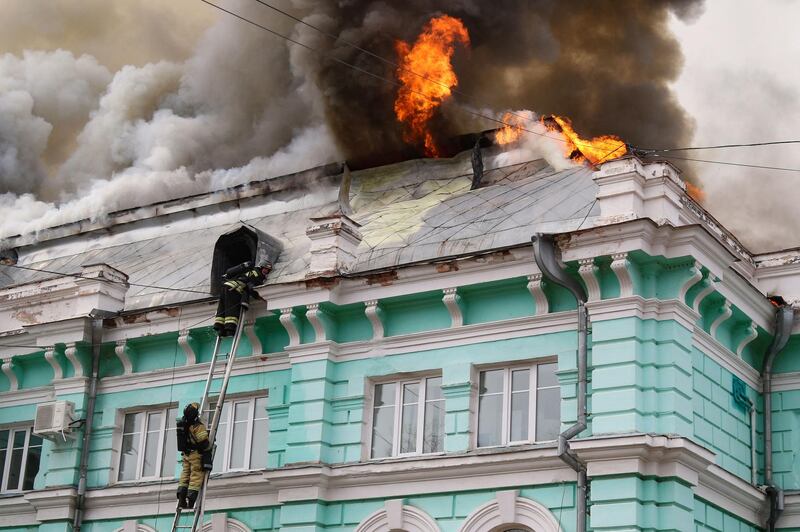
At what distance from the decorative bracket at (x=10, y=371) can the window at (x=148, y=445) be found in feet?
8.70

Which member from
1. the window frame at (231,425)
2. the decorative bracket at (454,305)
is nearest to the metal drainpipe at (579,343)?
the decorative bracket at (454,305)

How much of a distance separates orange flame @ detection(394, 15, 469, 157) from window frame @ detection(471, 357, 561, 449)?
22.6ft

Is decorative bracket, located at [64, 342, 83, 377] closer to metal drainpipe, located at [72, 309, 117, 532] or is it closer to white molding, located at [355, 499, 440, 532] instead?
metal drainpipe, located at [72, 309, 117, 532]

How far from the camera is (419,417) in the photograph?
2141cm

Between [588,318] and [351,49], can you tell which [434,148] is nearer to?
[351,49]

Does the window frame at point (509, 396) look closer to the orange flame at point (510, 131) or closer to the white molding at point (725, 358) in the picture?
the white molding at point (725, 358)

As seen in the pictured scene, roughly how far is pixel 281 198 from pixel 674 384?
35.1 feet

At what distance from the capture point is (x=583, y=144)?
2425 cm

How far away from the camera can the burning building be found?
19625mm

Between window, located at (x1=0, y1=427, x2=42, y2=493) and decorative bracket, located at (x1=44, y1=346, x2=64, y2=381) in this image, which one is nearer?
decorative bracket, located at (x1=44, y1=346, x2=64, y2=381)

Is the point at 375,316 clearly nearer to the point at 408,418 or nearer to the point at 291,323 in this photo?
the point at 291,323

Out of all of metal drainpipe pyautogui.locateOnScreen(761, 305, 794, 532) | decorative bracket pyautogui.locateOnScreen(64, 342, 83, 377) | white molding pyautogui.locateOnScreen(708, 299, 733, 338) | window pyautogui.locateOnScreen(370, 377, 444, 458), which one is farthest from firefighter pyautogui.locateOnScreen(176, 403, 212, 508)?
metal drainpipe pyautogui.locateOnScreen(761, 305, 794, 532)

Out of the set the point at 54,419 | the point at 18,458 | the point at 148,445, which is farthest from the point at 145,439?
the point at 18,458

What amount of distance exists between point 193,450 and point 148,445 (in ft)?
9.07
